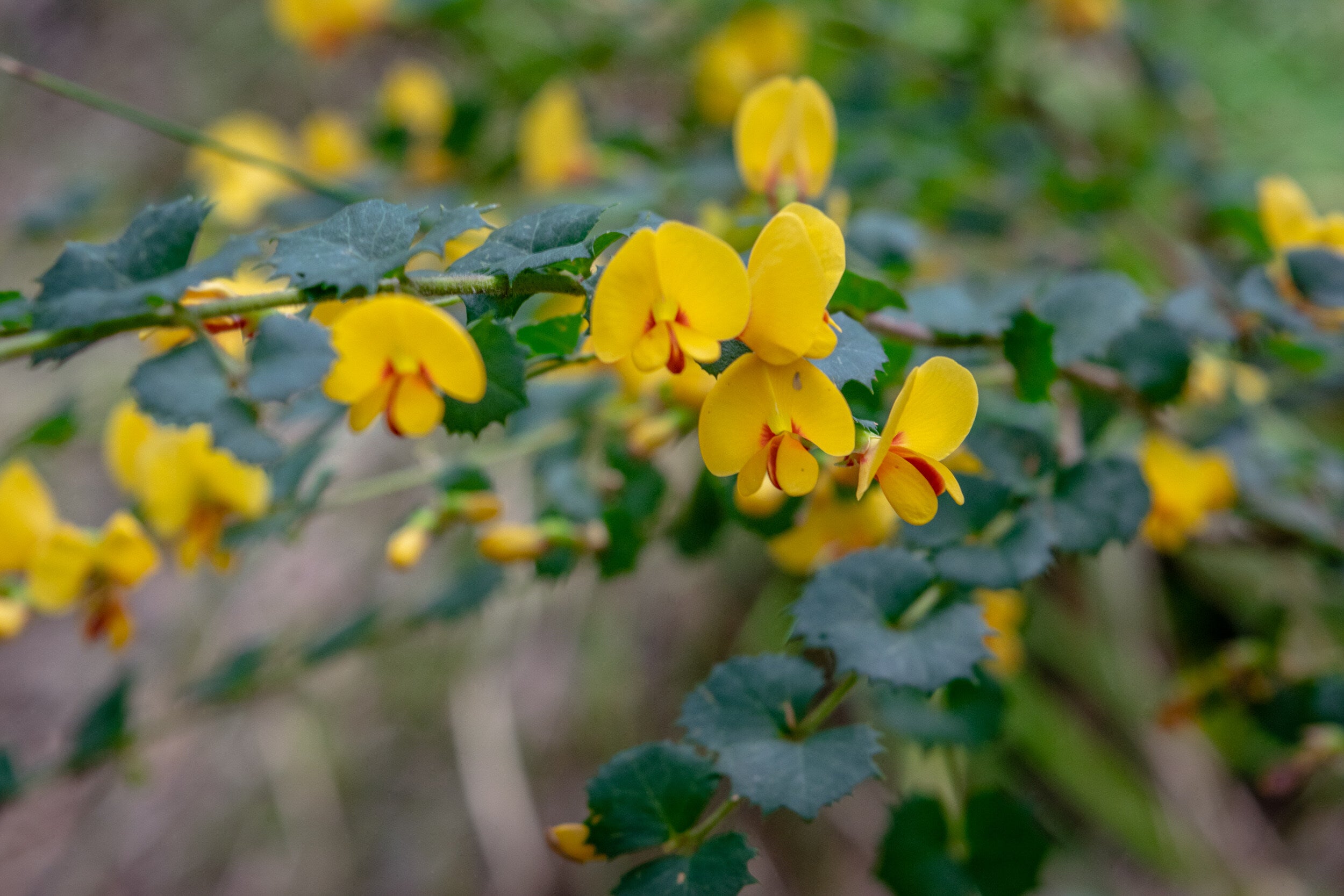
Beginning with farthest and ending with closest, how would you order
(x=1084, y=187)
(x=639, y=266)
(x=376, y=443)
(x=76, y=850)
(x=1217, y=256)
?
(x=376, y=443) < (x=76, y=850) < (x=1217, y=256) < (x=1084, y=187) < (x=639, y=266)

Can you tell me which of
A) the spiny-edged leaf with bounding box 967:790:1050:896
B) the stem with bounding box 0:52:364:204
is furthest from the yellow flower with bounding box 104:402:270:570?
the spiny-edged leaf with bounding box 967:790:1050:896

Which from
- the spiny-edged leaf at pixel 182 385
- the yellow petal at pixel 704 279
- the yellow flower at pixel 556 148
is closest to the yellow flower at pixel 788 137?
the yellow petal at pixel 704 279

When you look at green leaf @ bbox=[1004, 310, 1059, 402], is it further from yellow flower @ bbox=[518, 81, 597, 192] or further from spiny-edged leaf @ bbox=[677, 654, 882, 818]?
yellow flower @ bbox=[518, 81, 597, 192]

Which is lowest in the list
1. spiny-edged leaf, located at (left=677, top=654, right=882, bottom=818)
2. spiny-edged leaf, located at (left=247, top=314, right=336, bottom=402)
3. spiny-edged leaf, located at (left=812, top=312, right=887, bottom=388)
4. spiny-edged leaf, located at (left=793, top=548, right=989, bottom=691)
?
spiny-edged leaf, located at (left=677, top=654, right=882, bottom=818)

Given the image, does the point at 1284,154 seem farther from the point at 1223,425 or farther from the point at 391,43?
the point at 391,43

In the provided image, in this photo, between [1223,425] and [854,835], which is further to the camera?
[854,835]

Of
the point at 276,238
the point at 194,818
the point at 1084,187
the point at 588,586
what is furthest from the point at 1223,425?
the point at 194,818

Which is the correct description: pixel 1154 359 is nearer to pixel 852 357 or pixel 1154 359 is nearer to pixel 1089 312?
pixel 1089 312
